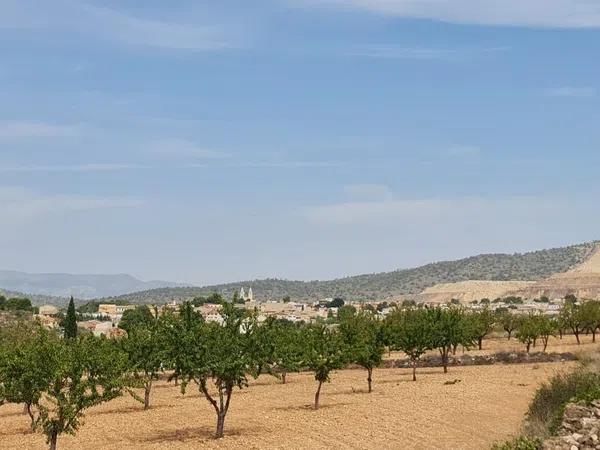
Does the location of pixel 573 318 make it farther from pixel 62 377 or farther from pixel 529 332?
pixel 62 377

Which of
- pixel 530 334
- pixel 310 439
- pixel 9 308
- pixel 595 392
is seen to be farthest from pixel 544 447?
pixel 9 308

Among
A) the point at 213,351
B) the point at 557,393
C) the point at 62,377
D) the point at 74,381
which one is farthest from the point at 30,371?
the point at 557,393

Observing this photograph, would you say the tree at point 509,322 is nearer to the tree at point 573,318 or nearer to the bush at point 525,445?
the tree at point 573,318

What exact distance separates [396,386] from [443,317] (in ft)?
47.2

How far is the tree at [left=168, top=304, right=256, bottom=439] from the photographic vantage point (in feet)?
121

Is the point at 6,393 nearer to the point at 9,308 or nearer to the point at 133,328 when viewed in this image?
the point at 133,328

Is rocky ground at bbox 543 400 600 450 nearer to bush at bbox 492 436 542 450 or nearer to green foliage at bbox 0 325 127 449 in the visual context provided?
bush at bbox 492 436 542 450

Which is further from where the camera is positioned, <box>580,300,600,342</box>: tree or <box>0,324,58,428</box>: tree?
<box>580,300,600,342</box>: tree

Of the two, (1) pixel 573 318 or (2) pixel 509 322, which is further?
(2) pixel 509 322

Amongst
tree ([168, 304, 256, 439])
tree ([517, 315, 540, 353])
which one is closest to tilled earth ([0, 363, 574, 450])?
tree ([168, 304, 256, 439])

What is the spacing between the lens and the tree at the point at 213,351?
37.0 m

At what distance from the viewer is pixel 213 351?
122 ft

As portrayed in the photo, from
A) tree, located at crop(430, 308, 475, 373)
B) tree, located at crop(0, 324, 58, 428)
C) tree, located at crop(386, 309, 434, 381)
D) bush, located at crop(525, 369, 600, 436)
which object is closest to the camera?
bush, located at crop(525, 369, 600, 436)

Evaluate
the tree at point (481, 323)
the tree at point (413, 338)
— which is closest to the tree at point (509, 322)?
the tree at point (481, 323)
